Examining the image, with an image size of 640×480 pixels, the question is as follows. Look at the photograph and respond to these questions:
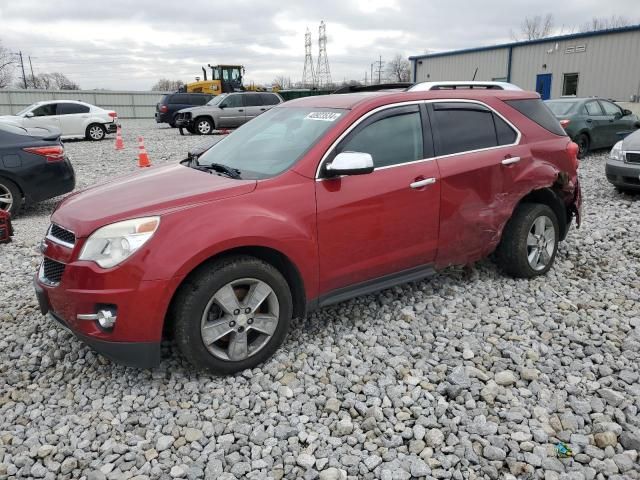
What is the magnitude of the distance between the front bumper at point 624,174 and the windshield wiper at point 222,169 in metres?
6.90

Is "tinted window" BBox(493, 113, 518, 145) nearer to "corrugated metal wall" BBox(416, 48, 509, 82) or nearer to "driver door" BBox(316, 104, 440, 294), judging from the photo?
"driver door" BBox(316, 104, 440, 294)

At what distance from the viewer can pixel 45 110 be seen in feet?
59.6

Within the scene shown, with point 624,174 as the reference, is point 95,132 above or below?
above

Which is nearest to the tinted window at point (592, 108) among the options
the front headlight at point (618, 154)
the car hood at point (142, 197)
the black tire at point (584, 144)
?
the black tire at point (584, 144)

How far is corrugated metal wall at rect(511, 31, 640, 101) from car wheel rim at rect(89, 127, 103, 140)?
20.6 meters

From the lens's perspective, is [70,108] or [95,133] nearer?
[70,108]

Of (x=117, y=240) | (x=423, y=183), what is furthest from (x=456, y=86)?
(x=117, y=240)

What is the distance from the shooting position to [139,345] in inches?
116

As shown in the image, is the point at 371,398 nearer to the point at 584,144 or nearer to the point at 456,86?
the point at 456,86

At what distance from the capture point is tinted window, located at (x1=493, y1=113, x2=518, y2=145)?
4359mm

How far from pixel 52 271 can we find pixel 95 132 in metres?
17.8

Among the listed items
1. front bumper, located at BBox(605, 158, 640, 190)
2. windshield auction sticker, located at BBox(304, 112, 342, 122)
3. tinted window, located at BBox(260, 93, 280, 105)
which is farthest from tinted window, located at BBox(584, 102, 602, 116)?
tinted window, located at BBox(260, 93, 280, 105)

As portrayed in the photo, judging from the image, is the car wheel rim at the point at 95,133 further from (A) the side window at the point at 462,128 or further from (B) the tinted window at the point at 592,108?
(A) the side window at the point at 462,128

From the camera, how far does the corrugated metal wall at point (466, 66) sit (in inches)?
1093
